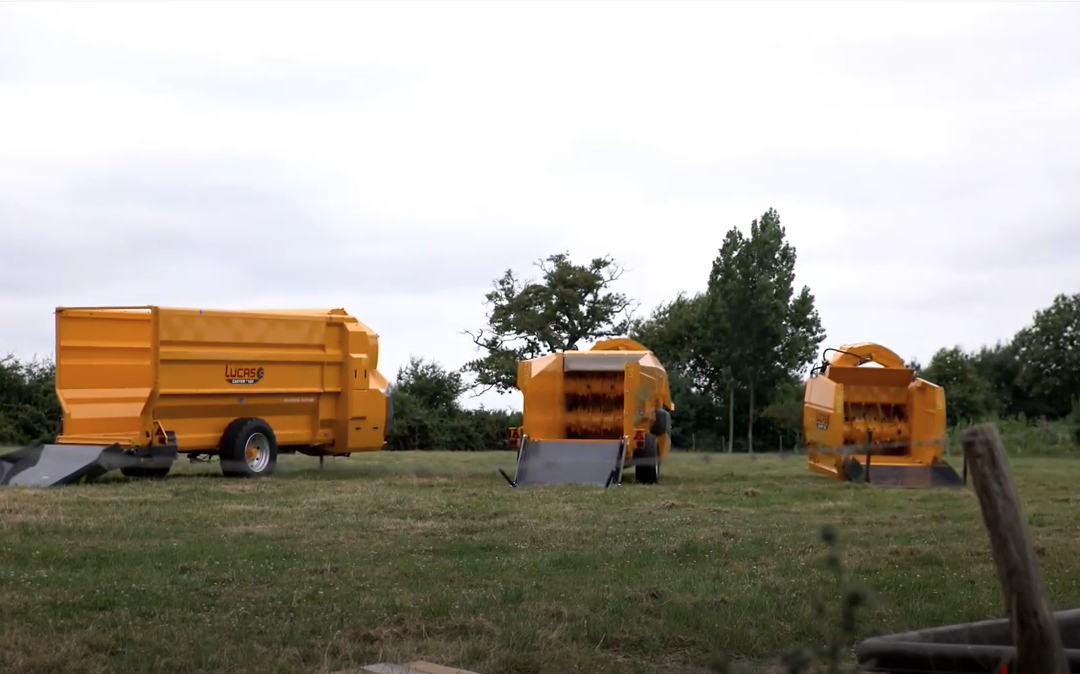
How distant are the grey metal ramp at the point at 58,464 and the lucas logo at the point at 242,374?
2286 millimetres

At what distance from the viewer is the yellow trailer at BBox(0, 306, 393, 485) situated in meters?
18.0

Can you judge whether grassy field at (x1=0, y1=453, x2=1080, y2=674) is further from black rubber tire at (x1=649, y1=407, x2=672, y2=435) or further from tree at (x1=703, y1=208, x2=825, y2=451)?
tree at (x1=703, y1=208, x2=825, y2=451)

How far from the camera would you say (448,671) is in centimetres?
636

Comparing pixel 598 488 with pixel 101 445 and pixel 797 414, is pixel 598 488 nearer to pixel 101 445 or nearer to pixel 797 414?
pixel 101 445

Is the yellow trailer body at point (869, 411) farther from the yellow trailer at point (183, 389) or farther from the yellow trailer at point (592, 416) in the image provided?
the yellow trailer at point (183, 389)

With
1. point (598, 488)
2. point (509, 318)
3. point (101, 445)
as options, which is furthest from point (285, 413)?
point (509, 318)

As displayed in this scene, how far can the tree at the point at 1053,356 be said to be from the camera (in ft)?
113

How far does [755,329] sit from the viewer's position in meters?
38.7

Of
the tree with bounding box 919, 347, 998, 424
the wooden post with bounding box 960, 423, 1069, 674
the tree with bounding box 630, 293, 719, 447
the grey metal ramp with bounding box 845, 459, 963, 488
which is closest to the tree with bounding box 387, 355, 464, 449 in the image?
the tree with bounding box 630, 293, 719, 447

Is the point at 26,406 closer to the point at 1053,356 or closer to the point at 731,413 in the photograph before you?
the point at 731,413

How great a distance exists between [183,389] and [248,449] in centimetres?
150

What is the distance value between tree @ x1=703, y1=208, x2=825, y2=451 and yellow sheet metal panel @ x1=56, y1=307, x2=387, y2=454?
19058 mm

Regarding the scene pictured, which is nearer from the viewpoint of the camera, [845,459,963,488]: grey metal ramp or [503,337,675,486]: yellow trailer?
[503,337,675,486]: yellow trailer

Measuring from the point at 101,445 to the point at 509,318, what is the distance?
35243mm
